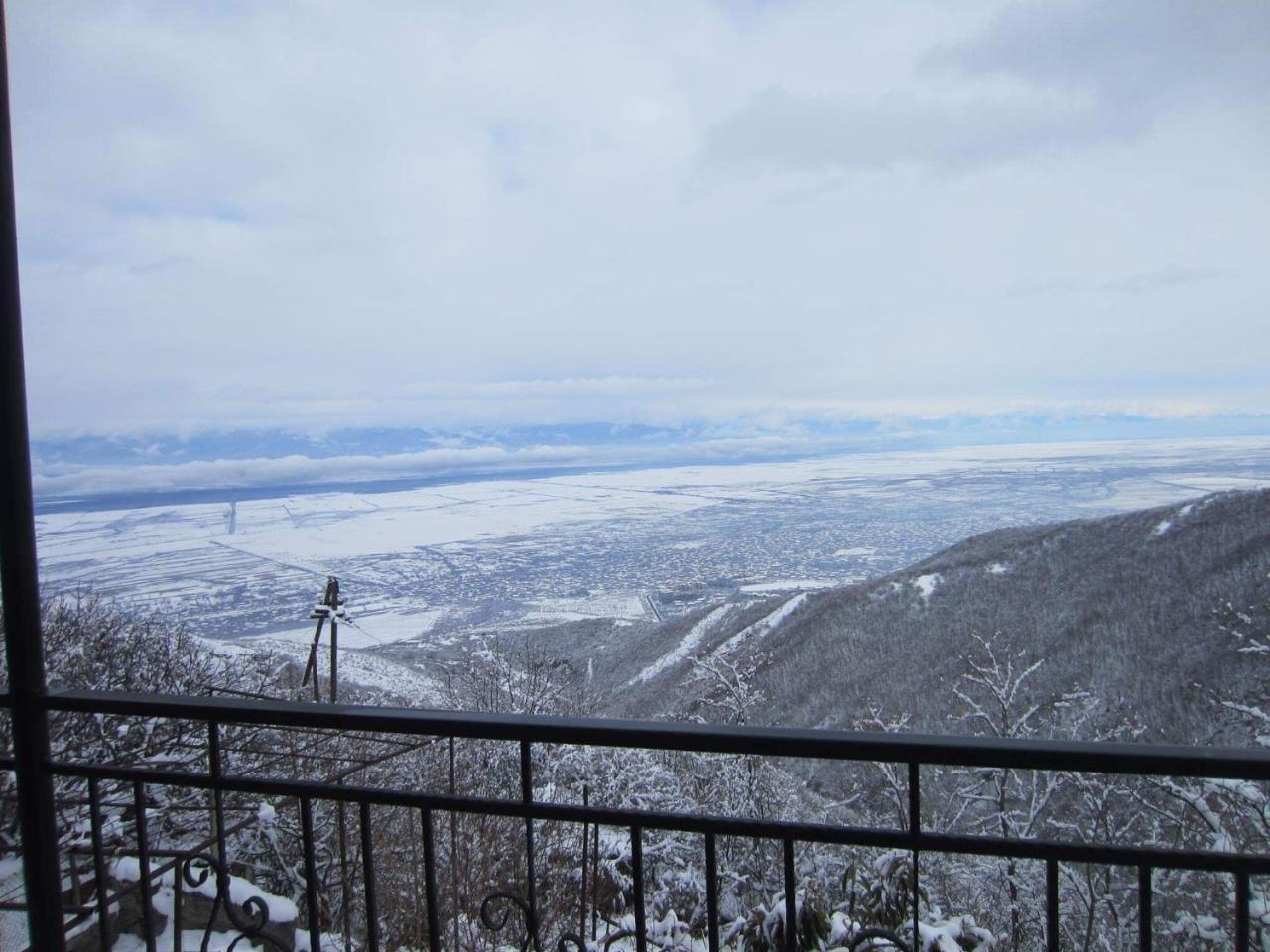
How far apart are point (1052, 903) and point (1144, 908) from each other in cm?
11

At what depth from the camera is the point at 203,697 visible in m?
1.16

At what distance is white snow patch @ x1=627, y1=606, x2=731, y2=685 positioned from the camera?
7883 mm

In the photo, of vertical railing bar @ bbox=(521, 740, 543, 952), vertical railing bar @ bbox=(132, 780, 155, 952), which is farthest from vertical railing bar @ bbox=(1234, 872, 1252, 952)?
vertical railing bar @ bbox=(132, 780, 155, 952)

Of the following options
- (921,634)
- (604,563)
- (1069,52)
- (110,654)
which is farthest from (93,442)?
(921,634)

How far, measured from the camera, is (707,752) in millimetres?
835

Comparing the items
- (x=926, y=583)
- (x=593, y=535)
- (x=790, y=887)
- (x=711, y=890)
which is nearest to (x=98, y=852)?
(x=711, y=890)

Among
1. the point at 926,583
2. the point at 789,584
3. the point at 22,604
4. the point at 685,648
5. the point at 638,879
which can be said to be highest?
the point at 22,604

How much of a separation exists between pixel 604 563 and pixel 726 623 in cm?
177

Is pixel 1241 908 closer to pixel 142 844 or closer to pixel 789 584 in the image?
pixel 142 844

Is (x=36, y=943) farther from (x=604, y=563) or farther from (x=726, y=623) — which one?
(x=726, y=623)

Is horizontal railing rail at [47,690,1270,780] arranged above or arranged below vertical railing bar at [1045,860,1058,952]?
above

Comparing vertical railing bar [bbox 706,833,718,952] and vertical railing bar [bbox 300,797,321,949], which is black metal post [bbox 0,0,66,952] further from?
vertical railing bar [bbox 706,833,718,952]

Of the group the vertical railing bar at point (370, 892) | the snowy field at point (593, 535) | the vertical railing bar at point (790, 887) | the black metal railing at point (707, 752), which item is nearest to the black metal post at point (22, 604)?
the black metal railing at point (707, 752)

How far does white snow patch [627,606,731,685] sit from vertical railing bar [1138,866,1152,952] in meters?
6.92
